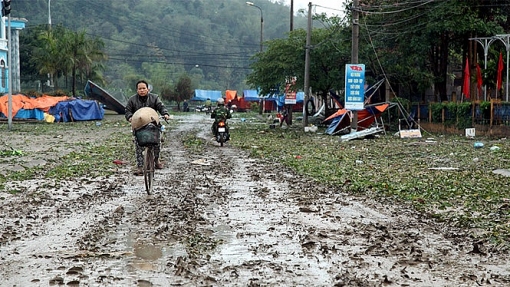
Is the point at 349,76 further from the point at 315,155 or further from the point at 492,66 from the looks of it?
the point at 315,155

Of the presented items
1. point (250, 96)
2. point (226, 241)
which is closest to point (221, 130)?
point (226, 241)

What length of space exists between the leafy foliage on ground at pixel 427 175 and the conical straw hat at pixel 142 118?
3.77 metres

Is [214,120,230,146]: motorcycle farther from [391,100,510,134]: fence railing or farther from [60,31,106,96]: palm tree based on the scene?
[60,31,106,96]: palm tree

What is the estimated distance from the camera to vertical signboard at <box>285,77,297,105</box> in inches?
1581

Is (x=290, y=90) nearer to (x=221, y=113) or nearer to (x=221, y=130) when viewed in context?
(x=221, y=130)

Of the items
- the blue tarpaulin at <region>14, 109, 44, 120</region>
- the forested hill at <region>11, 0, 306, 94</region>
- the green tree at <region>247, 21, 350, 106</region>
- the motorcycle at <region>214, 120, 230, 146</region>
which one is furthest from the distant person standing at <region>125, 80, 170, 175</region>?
the forested hill at <region>11, 0, 306, 94</region>

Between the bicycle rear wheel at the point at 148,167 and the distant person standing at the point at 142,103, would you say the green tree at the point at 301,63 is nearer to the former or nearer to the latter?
the distant person standing at the point at 142,103

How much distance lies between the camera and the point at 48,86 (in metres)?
68.3

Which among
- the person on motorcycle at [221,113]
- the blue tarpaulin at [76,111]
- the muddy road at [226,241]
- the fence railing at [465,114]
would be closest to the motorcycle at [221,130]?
the person on motorcycle at [221,113]

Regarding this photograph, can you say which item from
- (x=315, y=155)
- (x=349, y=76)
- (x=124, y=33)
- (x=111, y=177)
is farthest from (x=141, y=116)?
(x=124, y=33)

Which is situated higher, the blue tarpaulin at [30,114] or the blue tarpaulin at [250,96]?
the blue tarpaulin at [250,96]

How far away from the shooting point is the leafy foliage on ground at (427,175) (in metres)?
9.33

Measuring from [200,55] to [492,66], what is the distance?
87035 millimetres

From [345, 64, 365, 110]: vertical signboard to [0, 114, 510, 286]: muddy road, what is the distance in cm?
1904
